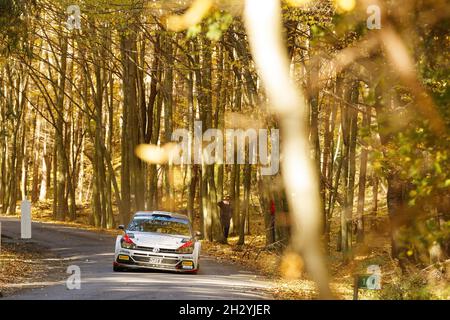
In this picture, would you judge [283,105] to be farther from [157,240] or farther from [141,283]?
[157,240]

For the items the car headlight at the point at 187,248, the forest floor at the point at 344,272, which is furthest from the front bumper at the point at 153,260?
the forest floor at the point at 344,272

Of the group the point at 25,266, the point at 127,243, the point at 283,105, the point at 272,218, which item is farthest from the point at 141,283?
the point at 272,218

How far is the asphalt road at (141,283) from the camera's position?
572 inches

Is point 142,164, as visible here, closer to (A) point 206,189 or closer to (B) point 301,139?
(A) point 206,189

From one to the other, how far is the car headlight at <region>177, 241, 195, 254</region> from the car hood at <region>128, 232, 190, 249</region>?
0.09 m

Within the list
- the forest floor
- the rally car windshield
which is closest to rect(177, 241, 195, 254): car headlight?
the rally car windshield

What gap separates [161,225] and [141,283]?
3.99 m

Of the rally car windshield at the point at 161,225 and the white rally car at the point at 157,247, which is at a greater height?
the rally car windshield at the point at 161,225

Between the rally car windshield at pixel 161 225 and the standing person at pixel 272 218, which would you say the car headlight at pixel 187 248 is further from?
the standing person at pixel 272 218

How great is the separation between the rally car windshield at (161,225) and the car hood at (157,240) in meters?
0.32
